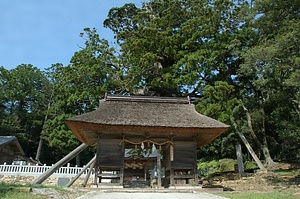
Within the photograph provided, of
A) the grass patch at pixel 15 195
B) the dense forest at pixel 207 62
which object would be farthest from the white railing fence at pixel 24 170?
the grass patch at pixel 15 195

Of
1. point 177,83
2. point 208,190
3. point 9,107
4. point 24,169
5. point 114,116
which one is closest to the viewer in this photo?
point 208,190

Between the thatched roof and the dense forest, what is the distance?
11.4 ft

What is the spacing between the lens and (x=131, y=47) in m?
19.1

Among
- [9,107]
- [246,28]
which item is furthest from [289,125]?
[9,107]

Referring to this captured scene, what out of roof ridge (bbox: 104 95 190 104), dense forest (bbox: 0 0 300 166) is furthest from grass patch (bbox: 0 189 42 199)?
dense forest (bbox: 0 0 300 166)

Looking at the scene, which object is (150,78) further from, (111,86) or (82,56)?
(82,56)

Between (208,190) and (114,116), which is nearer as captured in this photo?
(208,190)

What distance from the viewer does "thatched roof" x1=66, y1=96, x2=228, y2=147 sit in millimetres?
11641

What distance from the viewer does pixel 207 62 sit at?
59.4 feet

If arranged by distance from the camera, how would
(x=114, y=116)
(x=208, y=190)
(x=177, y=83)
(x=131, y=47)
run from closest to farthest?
(x=208, y=190), (x=114, y=116), (x=177, y=83), (x=131, y=47)

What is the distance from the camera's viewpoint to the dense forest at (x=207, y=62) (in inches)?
570

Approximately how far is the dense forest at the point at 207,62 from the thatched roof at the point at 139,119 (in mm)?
3485

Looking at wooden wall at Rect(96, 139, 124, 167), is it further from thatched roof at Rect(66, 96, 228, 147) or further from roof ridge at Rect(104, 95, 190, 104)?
roof ridge at Rect(104, 95, 190, 104)

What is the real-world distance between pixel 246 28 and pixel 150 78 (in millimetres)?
8065
